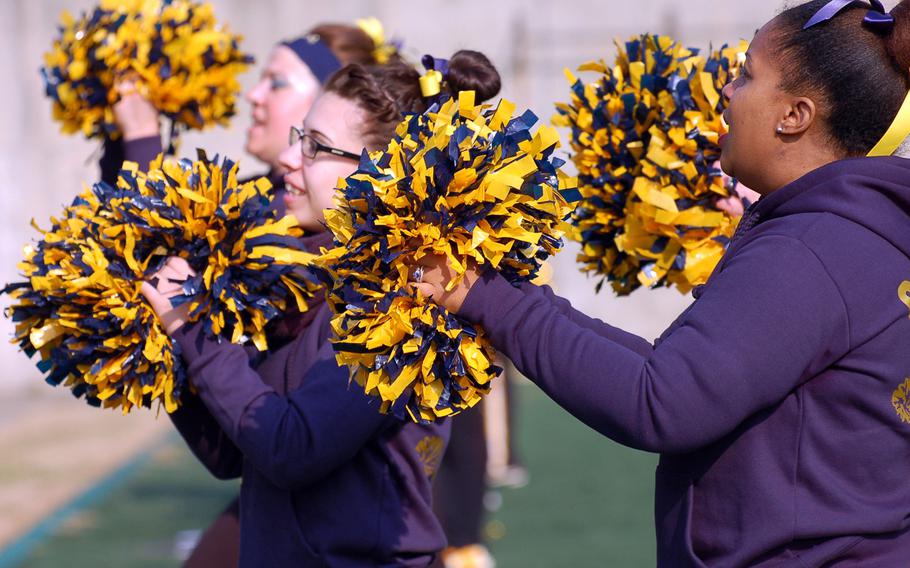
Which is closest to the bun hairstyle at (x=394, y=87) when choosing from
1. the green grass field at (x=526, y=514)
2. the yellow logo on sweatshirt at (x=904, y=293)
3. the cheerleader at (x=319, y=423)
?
the cheerleader at (x=319, y=423)

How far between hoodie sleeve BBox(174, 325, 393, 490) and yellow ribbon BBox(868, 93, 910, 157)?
1.08 meters

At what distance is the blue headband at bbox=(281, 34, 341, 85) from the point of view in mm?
3986

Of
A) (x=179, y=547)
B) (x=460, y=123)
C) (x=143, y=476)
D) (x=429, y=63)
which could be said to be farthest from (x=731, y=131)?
(x=143, y=476)

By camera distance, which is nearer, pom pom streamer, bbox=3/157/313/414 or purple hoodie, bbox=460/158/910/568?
purple hoodie, bbox=460/158/910/568

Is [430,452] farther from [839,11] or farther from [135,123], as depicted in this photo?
[135,123]

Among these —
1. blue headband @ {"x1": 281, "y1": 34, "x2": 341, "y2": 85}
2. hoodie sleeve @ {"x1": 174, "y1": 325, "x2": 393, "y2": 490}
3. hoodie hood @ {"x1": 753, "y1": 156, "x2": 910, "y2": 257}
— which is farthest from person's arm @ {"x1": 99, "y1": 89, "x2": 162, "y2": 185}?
hoodie hood @ {"x1": 753, "y1": 156, "x2": 910, "y2": 257}

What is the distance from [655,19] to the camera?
1208cm

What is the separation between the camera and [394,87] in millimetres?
2727

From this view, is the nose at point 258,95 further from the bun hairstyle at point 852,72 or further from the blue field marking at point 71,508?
the blue field marking at point 71,508

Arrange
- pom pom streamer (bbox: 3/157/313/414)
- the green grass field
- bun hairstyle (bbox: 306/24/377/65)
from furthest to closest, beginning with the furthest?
the green grass field, bun hairstyle (bbox: 306/24/377/65), pom pom streamer (bbox: 3/157/313/414)

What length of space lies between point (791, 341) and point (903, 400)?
27 centimetres

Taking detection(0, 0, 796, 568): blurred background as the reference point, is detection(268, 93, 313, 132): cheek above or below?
above

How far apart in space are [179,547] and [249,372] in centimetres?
352

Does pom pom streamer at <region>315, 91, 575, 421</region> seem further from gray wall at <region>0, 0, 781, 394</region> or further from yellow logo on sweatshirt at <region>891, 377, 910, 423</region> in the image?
gray wall at <region>0, 0, 781, 394</region>
